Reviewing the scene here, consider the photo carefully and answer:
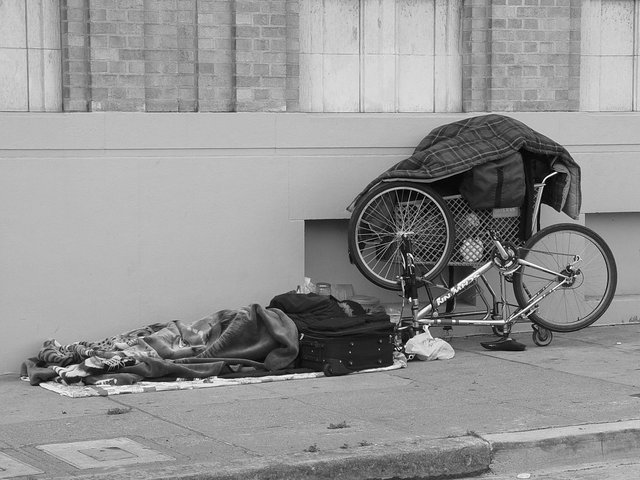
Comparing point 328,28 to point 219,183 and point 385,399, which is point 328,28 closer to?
point 219,183

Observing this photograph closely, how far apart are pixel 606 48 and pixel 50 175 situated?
4983mm

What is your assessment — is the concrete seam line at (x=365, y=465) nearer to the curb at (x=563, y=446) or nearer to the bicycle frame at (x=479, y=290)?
the curb at (x=563, y=446)

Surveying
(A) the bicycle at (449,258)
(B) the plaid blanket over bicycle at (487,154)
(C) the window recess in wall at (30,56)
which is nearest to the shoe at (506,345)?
(A) the bicycle at (449,258)

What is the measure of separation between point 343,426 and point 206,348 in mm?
1982

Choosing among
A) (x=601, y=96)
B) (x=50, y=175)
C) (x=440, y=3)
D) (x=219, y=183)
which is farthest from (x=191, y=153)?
(x=601, y=96)

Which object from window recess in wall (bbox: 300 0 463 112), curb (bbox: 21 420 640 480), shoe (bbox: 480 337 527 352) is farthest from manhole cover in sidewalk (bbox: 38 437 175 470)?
window recess in wall (bbox: 300 0 463 112)

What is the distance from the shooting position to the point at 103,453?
6.17 meters

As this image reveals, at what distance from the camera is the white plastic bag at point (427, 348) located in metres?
8.76

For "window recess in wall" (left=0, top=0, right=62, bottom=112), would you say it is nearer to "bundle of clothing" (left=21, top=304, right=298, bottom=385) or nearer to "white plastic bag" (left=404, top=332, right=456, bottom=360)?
"bundle of clothing" (left=21, top=304, right=298, bottom=385)

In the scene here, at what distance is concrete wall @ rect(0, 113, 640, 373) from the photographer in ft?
27.9

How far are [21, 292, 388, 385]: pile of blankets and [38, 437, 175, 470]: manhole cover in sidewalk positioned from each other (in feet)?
5.11

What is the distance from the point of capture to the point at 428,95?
991 centimetres

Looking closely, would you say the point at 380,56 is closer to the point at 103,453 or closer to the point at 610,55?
the point at 610,55

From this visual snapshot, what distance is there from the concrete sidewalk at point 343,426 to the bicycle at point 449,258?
0.63 metres
